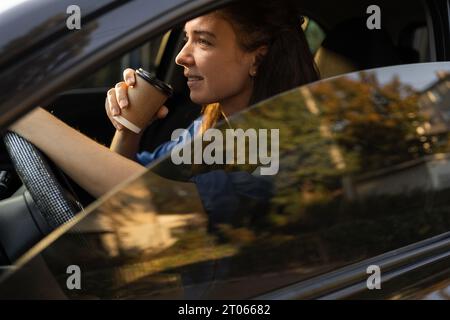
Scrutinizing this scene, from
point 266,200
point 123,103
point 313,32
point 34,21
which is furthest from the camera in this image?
point 313,32

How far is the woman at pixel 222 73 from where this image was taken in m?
1.69

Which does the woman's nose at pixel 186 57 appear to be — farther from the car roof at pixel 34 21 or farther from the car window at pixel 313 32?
the car window at pixel 313 32

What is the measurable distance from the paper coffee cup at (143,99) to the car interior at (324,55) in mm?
85

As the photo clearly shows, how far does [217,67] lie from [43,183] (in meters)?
0.54

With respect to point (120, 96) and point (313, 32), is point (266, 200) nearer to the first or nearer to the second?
point (120, 96)

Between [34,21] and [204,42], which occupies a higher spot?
Result: [204,42]

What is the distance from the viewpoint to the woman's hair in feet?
6.27

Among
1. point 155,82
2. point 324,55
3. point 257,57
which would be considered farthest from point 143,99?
point 324,55

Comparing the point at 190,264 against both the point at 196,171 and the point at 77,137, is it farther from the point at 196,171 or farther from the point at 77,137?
the point at 77,137

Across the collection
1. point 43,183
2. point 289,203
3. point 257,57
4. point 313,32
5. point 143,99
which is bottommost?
point 289,203

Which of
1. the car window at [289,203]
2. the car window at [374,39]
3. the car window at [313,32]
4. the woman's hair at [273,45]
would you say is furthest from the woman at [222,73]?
the car window at [313,32]

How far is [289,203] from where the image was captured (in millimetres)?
1390

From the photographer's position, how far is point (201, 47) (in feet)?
6.22

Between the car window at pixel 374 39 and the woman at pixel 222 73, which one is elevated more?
the car window at pixel 374 39
